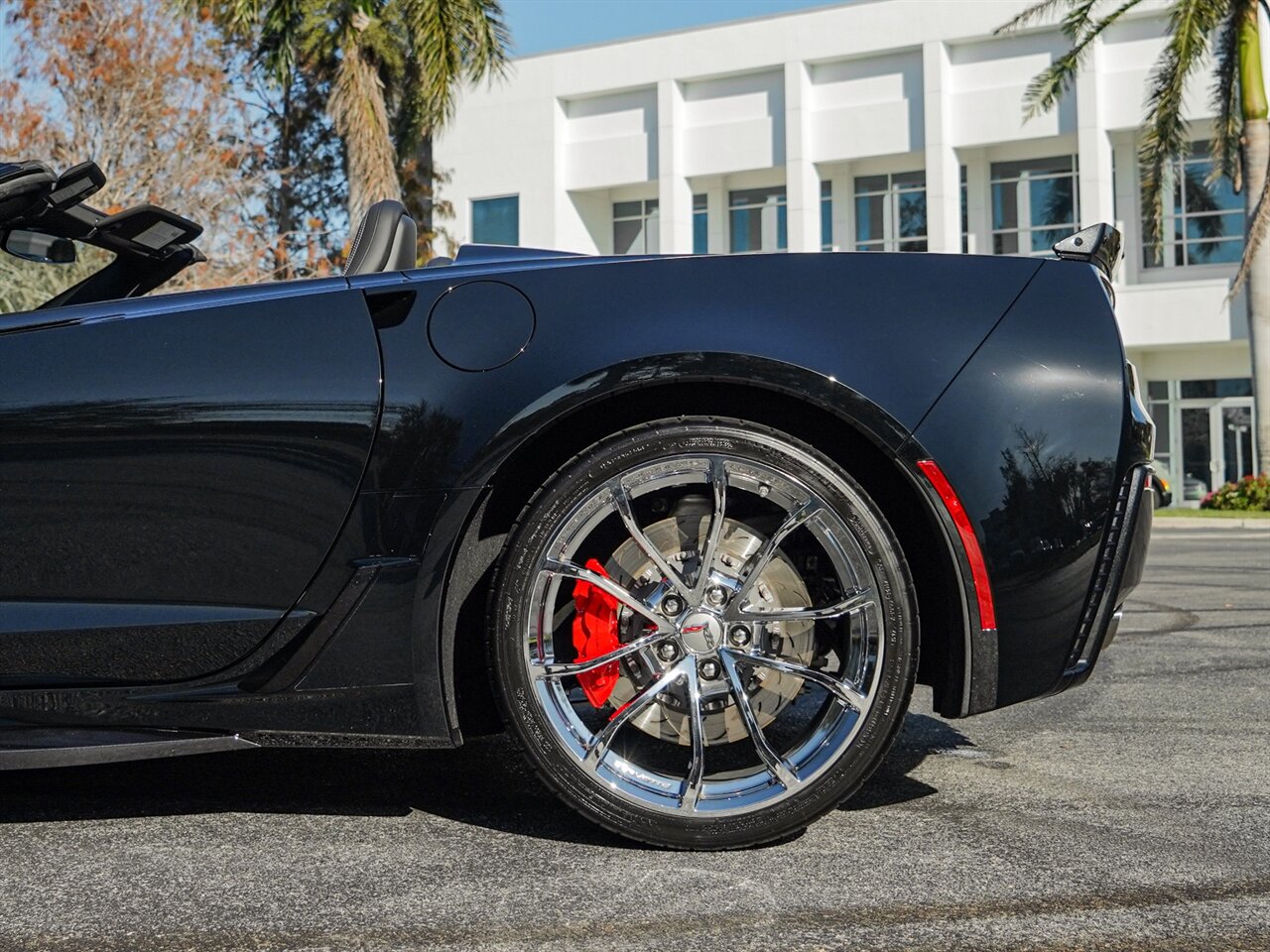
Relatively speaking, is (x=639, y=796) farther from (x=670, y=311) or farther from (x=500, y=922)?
(x=670, y=311)

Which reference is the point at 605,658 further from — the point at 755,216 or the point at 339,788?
the point at 755,216

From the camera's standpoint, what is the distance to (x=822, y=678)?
2385mm

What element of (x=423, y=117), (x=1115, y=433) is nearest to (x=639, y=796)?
(x=1115, y=433)

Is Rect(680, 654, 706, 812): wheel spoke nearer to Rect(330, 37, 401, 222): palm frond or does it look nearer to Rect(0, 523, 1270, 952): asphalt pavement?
Rect(0, 523, 1270, 952): asphalt pavement

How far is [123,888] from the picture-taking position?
7.27ft

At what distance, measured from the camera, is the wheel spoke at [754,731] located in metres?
2.37

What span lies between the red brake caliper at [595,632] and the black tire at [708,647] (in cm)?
2

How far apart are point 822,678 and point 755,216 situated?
109 ft

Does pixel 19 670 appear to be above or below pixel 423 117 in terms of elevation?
below

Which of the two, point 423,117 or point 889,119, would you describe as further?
point 889,119

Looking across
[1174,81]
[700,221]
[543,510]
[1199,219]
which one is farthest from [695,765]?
[700,221]

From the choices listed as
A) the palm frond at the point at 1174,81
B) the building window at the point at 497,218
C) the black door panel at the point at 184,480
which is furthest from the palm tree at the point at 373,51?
the black door panel at the point at 184,480

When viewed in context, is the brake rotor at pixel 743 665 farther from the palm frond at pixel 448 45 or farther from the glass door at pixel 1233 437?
the glass door at pixel 1233 437

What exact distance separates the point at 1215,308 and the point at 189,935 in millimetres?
30447
